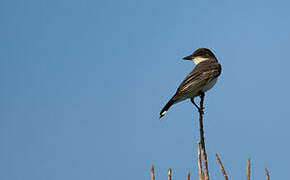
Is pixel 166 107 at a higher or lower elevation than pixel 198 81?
lower

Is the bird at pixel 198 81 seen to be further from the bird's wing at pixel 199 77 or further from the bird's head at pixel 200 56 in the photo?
the bird's head at pixel 200 56

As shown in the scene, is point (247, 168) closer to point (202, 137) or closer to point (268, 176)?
point (268, 176)

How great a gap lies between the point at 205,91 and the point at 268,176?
246 inches

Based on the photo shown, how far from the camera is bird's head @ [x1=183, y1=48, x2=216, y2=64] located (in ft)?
47.0

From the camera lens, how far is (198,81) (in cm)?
1172

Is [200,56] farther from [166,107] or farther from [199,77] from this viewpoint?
[166,107]

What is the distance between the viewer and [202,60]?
14.3 metres

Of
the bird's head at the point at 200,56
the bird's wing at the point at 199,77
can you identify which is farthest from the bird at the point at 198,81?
the bird's head at the point at 200,56

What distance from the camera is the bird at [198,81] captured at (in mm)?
11211

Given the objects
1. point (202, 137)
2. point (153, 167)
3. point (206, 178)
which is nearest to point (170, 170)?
point (153, 167)

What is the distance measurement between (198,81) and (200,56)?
2.82m

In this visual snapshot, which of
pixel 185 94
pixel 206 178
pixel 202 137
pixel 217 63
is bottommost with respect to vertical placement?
pixel 206 178

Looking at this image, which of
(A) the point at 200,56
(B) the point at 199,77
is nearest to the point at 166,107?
(B) the point at 199,77

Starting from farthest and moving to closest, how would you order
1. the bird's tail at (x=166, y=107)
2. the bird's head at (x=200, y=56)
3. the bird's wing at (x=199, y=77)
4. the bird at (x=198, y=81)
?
the bird's head at (x=200, y=56), the bird's wing at (x=199, y=77), the bird at (x=198, y=81), the bird's tail at (x=166, y=107)
